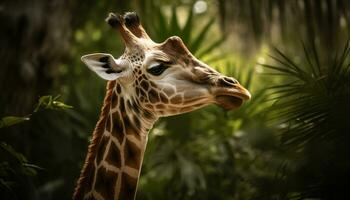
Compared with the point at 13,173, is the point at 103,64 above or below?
above

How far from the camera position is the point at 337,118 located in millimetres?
2625

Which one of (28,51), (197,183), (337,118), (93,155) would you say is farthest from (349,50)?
(28,51)

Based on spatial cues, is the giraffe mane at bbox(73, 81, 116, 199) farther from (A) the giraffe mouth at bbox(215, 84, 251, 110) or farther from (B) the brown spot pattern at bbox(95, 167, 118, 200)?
(A) the giraffe mouth at bbox(215, 84, 251, 110)

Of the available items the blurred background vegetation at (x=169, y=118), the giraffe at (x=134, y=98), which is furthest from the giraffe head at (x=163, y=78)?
the blurred background vegetation at (x=169, y=118)

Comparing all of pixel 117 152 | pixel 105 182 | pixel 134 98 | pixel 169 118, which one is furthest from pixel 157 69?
pixel 169 118

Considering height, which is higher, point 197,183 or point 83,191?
point 83,191

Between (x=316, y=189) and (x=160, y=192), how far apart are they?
7.16ft

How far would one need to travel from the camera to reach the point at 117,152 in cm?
265

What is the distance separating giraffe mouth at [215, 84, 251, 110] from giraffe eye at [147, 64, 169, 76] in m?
0.31

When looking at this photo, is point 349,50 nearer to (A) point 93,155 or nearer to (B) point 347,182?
(B) point 347,182

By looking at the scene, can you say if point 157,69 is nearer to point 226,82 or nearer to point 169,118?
point 226,82

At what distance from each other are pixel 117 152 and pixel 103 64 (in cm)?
46

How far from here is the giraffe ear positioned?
251 cm

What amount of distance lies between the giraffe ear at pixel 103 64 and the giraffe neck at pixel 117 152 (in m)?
0.18
